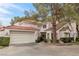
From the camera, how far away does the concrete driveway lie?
5.26ft

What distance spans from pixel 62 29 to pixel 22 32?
1.35 feet

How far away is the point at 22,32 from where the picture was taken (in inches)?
63.2

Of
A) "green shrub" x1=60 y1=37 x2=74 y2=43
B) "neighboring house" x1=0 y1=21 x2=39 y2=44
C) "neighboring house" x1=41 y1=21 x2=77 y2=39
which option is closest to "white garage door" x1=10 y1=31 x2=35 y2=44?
"neighboring house" x1=0 y1=21 x2=39 y2=44

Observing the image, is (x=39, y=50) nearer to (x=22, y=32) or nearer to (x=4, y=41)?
(x=22, y=32)

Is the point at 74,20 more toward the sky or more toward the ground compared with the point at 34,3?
more toward the ground

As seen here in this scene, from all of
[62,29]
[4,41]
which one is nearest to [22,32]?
[4,41]

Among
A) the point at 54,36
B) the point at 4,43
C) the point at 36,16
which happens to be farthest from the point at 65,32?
the point at 4,43

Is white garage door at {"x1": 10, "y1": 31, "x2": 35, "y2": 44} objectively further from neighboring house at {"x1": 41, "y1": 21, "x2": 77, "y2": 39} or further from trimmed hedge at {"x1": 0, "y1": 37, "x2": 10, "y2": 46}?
neighboring house at {"x1": 41, "y1": 21, "x2": 77, "y2": 39}

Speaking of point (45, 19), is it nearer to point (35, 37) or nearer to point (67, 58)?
point (35, 37)

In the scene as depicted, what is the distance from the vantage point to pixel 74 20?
164 centimetres

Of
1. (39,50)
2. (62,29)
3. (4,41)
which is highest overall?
(62,29)

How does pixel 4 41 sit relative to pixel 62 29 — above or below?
below

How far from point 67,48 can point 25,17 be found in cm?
54

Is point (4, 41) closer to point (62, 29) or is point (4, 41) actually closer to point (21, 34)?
point (21, 34)
